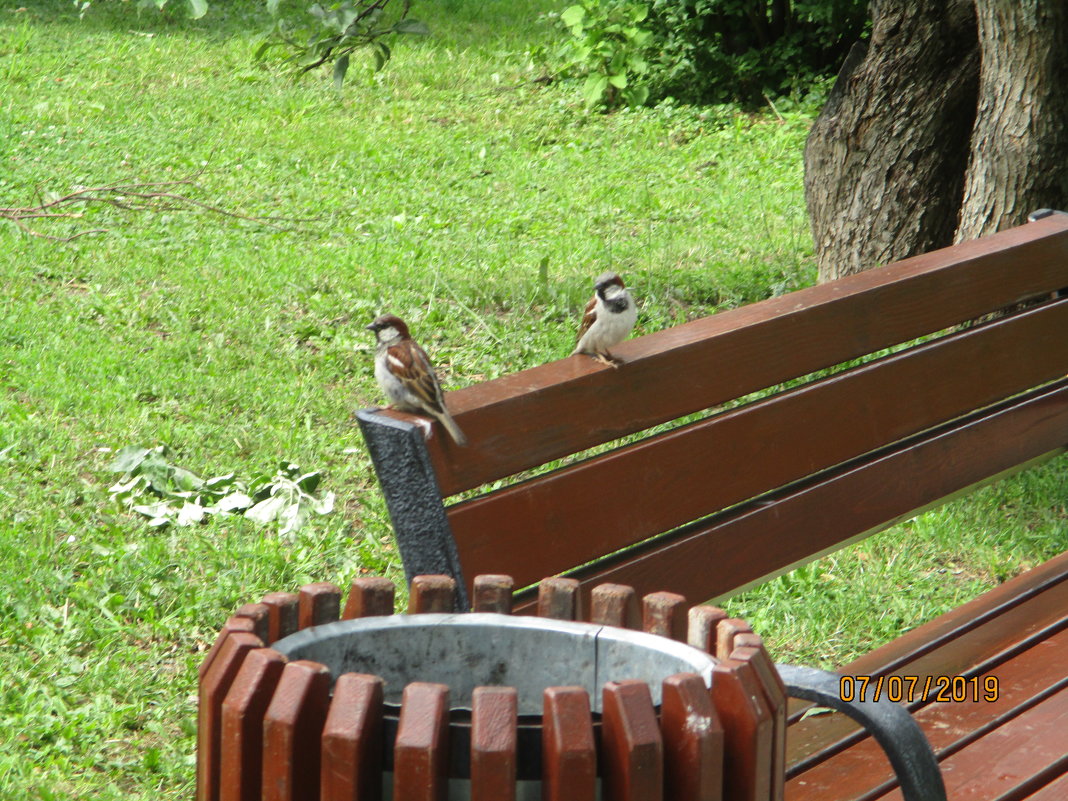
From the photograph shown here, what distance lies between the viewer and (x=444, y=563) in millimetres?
2156

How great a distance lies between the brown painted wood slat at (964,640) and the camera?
257 cm

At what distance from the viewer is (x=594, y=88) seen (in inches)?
454

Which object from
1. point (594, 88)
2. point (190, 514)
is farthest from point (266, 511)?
point (594, 88)

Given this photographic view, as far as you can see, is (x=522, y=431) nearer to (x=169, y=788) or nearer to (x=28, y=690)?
(x=169, y=788)

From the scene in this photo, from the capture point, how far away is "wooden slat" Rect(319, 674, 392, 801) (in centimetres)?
127

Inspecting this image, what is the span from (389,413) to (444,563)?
296 mm

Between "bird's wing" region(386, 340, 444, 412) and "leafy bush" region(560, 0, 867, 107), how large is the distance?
8613 millimetres

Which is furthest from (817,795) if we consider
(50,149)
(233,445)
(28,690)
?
(50,149)

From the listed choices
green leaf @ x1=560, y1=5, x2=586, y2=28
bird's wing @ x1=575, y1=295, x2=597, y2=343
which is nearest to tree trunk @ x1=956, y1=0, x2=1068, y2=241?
bird's wing @ x1=575, y1=295, x2=597, y2=343

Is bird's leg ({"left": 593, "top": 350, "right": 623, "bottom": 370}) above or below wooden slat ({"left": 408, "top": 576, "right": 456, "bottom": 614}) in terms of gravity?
above

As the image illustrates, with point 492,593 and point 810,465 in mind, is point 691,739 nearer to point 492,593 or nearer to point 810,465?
point 492,593

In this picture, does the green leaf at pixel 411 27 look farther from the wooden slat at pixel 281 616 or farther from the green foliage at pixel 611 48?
the green foliage at pixel 611 48

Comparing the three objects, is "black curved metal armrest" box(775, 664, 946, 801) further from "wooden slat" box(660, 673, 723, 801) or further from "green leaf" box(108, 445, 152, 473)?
"green leaf" box(108, 445, 152, 473)

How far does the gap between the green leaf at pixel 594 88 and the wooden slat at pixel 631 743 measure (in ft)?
34.8
